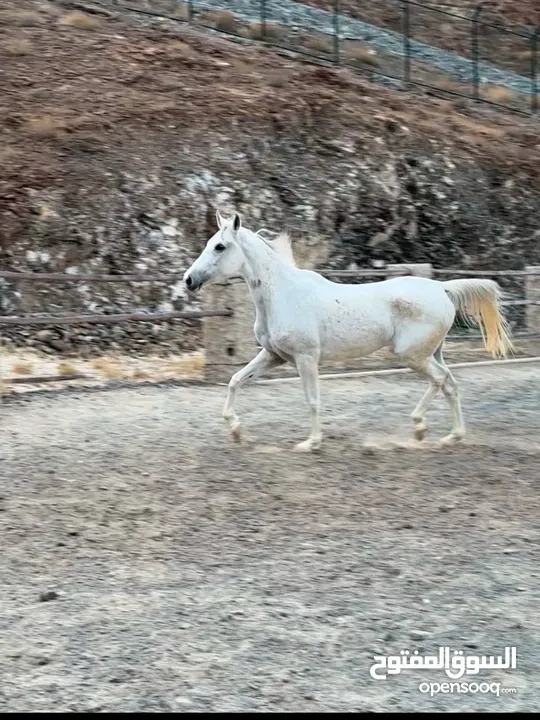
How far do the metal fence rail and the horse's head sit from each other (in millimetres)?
19634

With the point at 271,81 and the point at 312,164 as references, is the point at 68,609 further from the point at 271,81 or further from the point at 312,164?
the point at 271,81

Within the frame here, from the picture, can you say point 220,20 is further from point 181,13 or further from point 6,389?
point 6,389

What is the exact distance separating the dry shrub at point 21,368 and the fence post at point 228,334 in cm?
267

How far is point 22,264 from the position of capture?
1778 centimetres

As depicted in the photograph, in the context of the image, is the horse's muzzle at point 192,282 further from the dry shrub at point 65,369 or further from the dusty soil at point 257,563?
the dry shrub at point 65,369

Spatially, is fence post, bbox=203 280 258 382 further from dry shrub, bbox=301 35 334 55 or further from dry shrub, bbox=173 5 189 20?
dry shrub, bbox=301 35 334 55

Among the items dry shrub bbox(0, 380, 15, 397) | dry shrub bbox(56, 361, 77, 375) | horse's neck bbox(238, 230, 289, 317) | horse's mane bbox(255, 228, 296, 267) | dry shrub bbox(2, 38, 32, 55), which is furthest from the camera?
dry shrub bbox(2, 38, 32, 55)

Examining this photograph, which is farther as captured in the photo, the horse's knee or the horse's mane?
the horse's knee

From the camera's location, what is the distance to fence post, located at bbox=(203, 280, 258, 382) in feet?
42.9

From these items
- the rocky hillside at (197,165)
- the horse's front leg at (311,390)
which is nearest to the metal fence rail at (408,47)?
the rocky hillside at (197,165)

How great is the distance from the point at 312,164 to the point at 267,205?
204cm

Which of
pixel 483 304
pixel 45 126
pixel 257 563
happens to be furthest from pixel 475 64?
pixel 257 563

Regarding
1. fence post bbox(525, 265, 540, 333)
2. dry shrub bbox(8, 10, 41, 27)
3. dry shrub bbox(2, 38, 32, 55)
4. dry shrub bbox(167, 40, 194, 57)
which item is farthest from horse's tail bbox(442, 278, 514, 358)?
dry shrub bbox(8, 10, 41, 27)

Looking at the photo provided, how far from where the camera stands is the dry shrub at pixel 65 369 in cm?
1420
